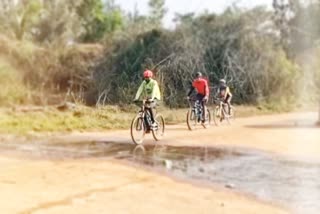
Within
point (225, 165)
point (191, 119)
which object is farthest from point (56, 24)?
point (225, 165)

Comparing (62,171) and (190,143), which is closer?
(62,171)

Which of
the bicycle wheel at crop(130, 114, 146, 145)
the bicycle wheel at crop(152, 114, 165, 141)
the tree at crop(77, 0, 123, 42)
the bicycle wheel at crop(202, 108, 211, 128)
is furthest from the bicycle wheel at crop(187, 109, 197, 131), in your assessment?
the tree at crop(77, 0, 123, 42)

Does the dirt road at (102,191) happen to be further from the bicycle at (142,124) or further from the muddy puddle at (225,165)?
the bicycle at (142,124)

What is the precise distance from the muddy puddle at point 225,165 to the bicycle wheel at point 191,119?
404cm

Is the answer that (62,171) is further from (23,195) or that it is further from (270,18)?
(270,18)

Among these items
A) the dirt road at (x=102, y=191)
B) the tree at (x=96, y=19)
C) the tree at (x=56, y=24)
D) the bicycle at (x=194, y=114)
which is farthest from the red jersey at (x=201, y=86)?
the tree at (x=96, y=19)

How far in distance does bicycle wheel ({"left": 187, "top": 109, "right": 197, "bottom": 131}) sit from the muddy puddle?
4038 millimetres

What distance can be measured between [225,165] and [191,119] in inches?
267

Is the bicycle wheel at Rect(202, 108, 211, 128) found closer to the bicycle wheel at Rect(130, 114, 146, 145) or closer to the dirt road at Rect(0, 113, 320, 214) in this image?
the bicycle wheel at Rect(130, 114, 146, 145)

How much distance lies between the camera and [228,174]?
1091cm

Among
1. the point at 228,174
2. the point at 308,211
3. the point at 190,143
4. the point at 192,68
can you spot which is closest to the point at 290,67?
the point at 192,68

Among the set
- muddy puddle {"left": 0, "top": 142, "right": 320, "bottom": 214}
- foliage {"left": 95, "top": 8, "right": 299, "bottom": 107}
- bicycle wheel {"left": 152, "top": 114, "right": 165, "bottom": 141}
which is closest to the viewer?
muddy puddle {"left": 0, "top": 142, "right": 320, "bottom": 214}

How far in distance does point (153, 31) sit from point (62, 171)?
18.7 metres

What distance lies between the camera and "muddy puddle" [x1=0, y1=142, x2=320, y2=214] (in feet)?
30.4
